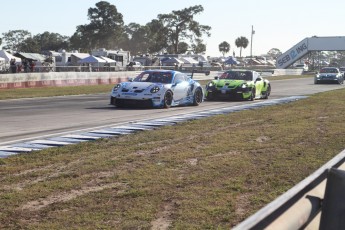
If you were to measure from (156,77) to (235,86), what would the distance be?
4.45 meters

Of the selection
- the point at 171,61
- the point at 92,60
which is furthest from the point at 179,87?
the point at 171,61

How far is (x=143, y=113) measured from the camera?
1508 centimetres

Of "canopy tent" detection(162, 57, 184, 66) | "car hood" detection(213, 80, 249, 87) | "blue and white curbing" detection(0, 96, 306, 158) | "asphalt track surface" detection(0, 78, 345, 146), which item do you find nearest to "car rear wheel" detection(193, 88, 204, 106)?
"asphalt track surface" detection(0, 78, 345, 146)

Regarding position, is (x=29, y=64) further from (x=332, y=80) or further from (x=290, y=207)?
(x=290, y=207)

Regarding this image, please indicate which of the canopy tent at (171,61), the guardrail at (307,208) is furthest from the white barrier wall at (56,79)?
the canopy tent at (171,61)

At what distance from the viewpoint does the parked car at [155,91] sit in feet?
53.4

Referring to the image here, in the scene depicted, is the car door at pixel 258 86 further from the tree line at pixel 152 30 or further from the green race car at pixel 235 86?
the tree line at pixel 152 30

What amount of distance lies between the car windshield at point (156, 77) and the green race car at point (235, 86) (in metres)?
3.86

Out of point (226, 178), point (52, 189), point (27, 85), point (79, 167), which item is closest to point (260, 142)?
point (226, 178)

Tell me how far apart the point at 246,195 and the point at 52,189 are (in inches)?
80.9

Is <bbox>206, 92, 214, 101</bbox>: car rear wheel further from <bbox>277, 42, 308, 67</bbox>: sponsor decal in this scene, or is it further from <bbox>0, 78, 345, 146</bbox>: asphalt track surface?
<bbox>277, 42, 308, 67</bbox>: sponsor decal

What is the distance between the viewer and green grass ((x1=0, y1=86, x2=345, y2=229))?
15.2 ft

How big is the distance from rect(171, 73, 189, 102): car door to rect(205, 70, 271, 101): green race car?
299 cm

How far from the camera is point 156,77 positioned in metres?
17.3
